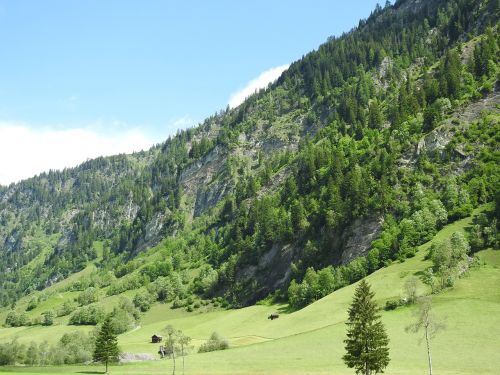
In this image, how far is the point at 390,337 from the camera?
88.6m

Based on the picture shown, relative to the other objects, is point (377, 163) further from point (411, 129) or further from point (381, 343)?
point (381, 343)

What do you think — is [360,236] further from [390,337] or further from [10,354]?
[10,354]

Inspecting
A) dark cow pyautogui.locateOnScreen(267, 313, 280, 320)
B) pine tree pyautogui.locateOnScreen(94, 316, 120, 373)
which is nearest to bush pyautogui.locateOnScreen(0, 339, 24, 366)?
pine tree pyautogui.locateOnScreen(94, 316, 120, 373)

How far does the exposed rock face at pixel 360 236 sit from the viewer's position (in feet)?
538

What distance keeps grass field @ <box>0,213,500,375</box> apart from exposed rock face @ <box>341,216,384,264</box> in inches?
944

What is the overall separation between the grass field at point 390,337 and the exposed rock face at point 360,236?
23972 mm

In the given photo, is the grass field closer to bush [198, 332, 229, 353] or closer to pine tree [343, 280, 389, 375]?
bush [198, 332, 229, 353]

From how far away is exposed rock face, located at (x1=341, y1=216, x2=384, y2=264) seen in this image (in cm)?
16412

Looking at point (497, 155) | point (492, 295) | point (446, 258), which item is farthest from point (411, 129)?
point (492, 295)

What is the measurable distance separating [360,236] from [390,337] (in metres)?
82.0

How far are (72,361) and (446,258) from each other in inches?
3542

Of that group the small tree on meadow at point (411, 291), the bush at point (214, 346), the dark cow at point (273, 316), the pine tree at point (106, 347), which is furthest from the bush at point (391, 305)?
the pine tree at point (106, 347)

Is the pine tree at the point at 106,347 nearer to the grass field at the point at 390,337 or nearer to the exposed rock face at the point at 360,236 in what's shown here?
the grass field at the point at 390,337

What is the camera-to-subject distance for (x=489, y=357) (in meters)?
70.6
